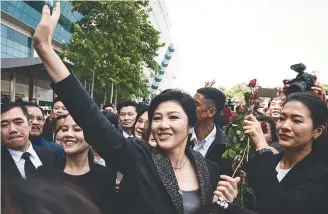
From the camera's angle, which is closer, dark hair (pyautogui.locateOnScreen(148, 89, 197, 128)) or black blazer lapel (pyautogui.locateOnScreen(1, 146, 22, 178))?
dark hair (pyautogui.locateOnScreen(148, 89, 197, 128))

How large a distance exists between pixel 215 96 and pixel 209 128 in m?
0.35

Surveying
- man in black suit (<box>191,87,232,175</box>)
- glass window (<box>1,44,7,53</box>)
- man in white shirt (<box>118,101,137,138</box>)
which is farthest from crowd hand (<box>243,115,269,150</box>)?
glass window (<box>1,44,7,53</box>)

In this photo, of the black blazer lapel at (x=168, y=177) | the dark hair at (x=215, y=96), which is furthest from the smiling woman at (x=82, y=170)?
the dark hair at (x=215, y=96)

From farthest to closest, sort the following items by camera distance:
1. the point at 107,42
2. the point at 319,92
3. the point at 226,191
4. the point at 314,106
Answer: the point at 107,42
the point at 319,92
the point at 314,106
the point at 226,191

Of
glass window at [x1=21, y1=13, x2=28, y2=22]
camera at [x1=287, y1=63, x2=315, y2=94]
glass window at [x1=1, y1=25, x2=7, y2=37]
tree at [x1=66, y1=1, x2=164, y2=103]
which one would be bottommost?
camera at [x1=287, y1=63, x2=315, y2=94]

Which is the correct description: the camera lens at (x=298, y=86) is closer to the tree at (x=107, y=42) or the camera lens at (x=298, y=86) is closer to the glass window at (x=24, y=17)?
the tree at (x=107, y=42)

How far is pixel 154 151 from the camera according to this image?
1.66 m

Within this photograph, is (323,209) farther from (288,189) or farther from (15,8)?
(15,8)

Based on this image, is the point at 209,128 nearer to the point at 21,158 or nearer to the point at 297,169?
the point at 297,169

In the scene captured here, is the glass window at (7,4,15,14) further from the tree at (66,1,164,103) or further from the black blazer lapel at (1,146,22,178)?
the black blazer lapel at (1,146,22,178)

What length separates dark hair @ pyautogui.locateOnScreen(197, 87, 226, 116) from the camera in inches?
142

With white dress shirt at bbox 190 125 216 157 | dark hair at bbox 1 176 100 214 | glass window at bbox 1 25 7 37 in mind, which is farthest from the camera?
glass window at bbox 1 25 7 37

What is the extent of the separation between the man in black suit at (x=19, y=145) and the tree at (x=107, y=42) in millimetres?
11570

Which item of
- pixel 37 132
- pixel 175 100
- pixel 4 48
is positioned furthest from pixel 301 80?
pixel 4 48
